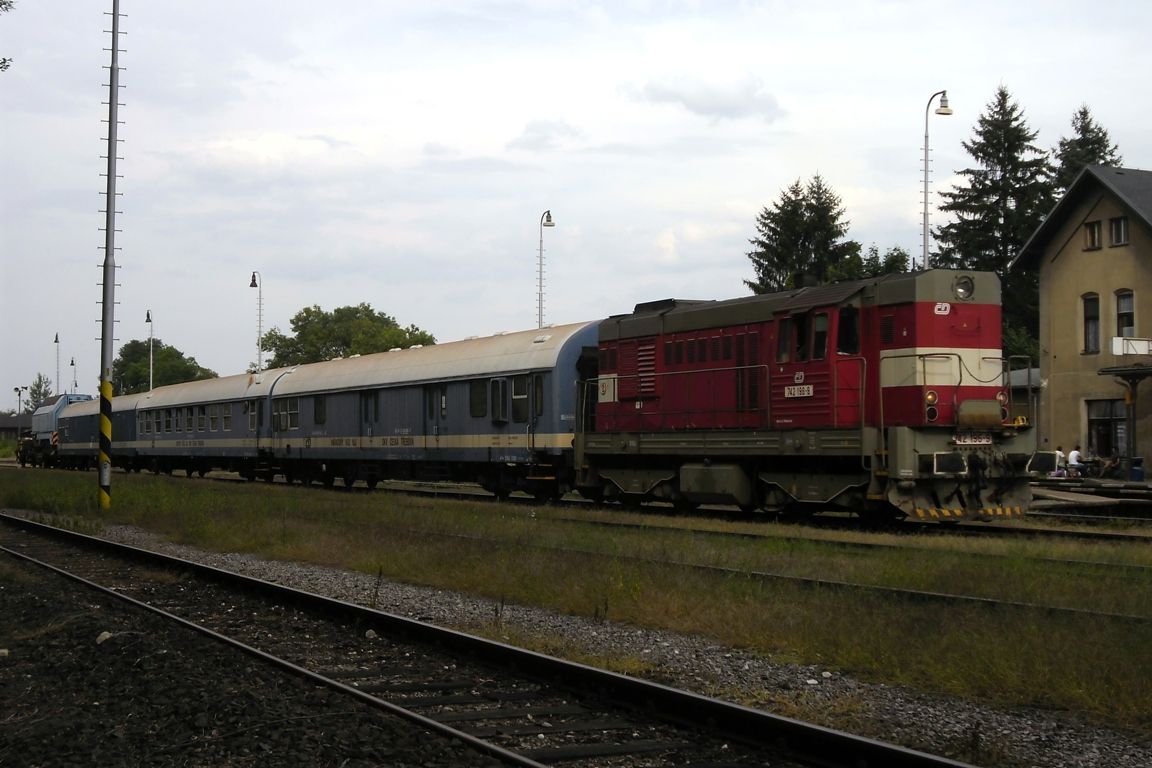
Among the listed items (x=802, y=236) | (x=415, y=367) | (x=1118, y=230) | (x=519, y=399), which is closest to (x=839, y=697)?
(x=519, y=399)

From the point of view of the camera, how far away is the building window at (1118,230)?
3753 centimetres

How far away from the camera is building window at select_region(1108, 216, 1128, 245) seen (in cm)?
3753

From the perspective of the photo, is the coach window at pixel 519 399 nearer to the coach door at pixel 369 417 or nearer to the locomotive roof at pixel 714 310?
the locomotive roof at pixel 714 310

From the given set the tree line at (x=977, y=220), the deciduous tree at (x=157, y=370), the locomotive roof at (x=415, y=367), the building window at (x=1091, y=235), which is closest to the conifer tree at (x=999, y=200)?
the tree line at (x=977, y=220)

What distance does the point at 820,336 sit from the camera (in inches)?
663

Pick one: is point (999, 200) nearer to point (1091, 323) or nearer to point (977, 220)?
point (977, 220)

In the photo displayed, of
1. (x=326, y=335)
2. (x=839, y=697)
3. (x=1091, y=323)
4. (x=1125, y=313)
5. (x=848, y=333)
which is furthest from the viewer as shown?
(x=326, y=335)

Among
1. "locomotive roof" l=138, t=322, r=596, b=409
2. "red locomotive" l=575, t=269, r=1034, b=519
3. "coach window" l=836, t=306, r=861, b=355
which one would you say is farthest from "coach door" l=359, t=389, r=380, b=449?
"coach window" l=836, t=306, r=861, b=355

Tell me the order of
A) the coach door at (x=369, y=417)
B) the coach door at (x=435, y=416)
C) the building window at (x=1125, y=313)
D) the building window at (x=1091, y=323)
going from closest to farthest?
the coach door at (x=435, y=416)
the coach door at (x=369, y=417)
the building window at (x=1125, y=313)
the building window at (x=1091, y=323)

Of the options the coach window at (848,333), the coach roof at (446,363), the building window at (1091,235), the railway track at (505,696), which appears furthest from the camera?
the building window at (1091,235)

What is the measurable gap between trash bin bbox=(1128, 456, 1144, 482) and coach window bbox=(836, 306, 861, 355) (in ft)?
66.7

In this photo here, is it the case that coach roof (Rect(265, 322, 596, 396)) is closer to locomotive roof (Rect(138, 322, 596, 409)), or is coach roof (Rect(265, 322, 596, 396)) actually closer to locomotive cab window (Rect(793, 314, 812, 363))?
locomotive roof (Rect(138, 322, 596, 409))

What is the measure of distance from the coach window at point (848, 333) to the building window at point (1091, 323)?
2526cm

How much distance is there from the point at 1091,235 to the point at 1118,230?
101 centimetres
